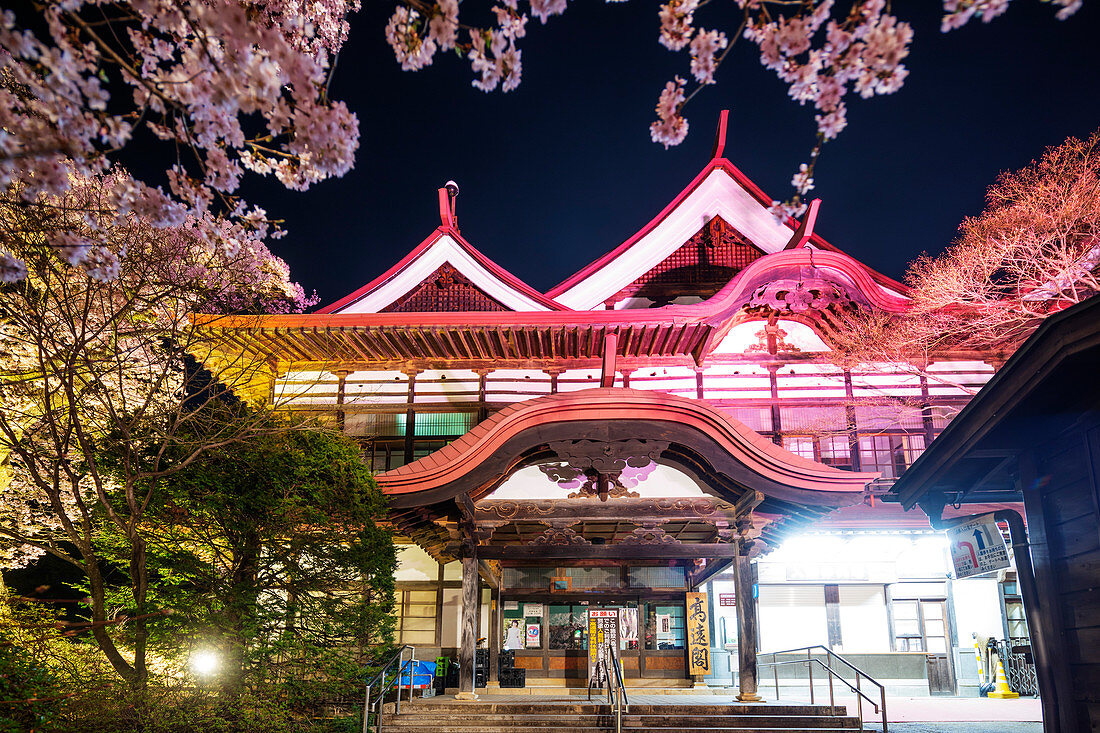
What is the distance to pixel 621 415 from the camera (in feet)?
32.8

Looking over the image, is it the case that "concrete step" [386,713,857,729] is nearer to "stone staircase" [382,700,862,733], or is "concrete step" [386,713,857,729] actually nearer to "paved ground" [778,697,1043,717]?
"stone staircase" [382,700,862,733]

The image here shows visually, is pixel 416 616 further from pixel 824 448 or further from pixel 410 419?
pixel 824 448

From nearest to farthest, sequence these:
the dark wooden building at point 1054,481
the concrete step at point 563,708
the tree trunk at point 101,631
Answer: the dark wooden building at point 1054,481
the tree trunk at point 101,631
the concrete step at point 563,708

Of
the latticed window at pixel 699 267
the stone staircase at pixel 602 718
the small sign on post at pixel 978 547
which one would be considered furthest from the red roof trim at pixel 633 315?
the stone staircase at pixel 602 718

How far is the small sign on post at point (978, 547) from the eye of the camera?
682 cm

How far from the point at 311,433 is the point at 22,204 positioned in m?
4.91

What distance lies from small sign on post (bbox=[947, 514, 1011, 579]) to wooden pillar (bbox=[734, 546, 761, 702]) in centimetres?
423

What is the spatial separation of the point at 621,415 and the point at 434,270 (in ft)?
22.2

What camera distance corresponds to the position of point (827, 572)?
67.2 feet

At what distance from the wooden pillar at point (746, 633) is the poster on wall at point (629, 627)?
5430mm

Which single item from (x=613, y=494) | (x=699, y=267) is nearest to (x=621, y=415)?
(x=613, y=494)

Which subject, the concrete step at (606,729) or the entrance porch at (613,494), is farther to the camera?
the entrance porch at (613,494)

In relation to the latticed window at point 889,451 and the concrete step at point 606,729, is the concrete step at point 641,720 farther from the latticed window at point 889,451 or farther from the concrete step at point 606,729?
the latticed window at point 889,451

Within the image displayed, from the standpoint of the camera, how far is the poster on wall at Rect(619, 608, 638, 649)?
16703 mm
